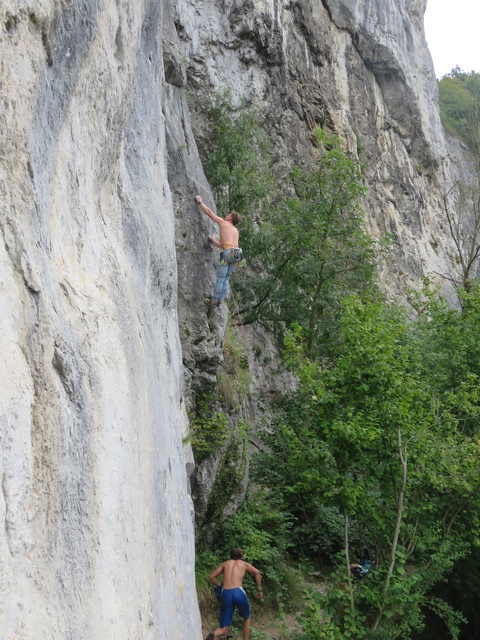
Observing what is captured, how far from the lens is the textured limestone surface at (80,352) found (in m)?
3.08

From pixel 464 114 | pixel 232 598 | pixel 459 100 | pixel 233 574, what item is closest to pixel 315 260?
pixel 233 574

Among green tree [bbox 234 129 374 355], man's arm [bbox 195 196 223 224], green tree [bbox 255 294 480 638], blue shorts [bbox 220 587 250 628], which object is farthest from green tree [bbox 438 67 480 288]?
blue shorts [bbox 220 587 250 628]

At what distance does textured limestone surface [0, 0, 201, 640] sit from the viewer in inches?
121

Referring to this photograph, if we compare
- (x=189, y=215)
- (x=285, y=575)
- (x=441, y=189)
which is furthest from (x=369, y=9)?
(x=285, y=575)

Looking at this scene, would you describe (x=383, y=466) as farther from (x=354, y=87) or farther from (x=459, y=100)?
(x=459, y=100)

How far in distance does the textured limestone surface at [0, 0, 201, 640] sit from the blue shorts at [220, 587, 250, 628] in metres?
2.10

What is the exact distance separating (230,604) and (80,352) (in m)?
5.54

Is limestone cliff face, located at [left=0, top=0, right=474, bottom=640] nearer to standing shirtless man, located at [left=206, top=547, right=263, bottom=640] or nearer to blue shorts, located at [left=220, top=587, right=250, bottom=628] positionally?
standing shirtless man, located at [left=206, top=547, right=263, bottom=640]

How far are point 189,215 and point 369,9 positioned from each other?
18522mm

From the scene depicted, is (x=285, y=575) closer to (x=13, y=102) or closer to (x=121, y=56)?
(x=121, y=56)

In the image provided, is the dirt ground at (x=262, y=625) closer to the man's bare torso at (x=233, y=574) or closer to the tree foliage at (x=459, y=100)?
the man's bare torso at (x=233, y=574)

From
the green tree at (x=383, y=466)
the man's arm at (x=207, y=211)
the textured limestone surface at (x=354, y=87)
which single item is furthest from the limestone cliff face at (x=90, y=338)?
the textured limestone surface at (x=354, y=87)

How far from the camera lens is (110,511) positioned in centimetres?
392

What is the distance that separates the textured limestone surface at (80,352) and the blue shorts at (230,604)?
210 centimetres
